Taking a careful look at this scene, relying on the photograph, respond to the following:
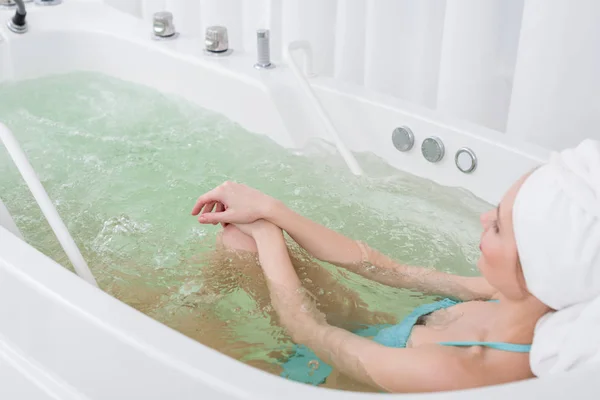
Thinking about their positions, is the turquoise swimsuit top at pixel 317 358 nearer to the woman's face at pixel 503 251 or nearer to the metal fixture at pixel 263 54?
the woman's face at pixel 503 251

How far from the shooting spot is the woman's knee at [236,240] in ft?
4.63

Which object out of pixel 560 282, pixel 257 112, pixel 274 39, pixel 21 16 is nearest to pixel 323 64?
pixel 274 39

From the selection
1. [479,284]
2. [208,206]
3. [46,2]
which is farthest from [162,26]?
[479,284]

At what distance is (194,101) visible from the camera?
220 cm

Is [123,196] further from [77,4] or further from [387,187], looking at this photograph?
[77,4]

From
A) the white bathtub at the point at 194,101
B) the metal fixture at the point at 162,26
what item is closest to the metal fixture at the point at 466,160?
the white bathtub at the point at 194,101

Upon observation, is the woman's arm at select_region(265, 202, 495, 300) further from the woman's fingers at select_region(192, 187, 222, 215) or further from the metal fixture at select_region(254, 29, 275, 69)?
the metal fixture at select_region(254, 29, 275, 69)

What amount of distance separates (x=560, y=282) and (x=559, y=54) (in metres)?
1.01

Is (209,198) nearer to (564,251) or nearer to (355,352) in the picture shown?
(355,352)

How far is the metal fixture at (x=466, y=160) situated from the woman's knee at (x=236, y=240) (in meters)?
0.55

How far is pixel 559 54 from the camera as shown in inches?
71.7

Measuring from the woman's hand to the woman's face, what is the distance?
1.47 ft

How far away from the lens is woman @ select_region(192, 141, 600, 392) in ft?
3.06

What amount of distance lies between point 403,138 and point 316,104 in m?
0.23
